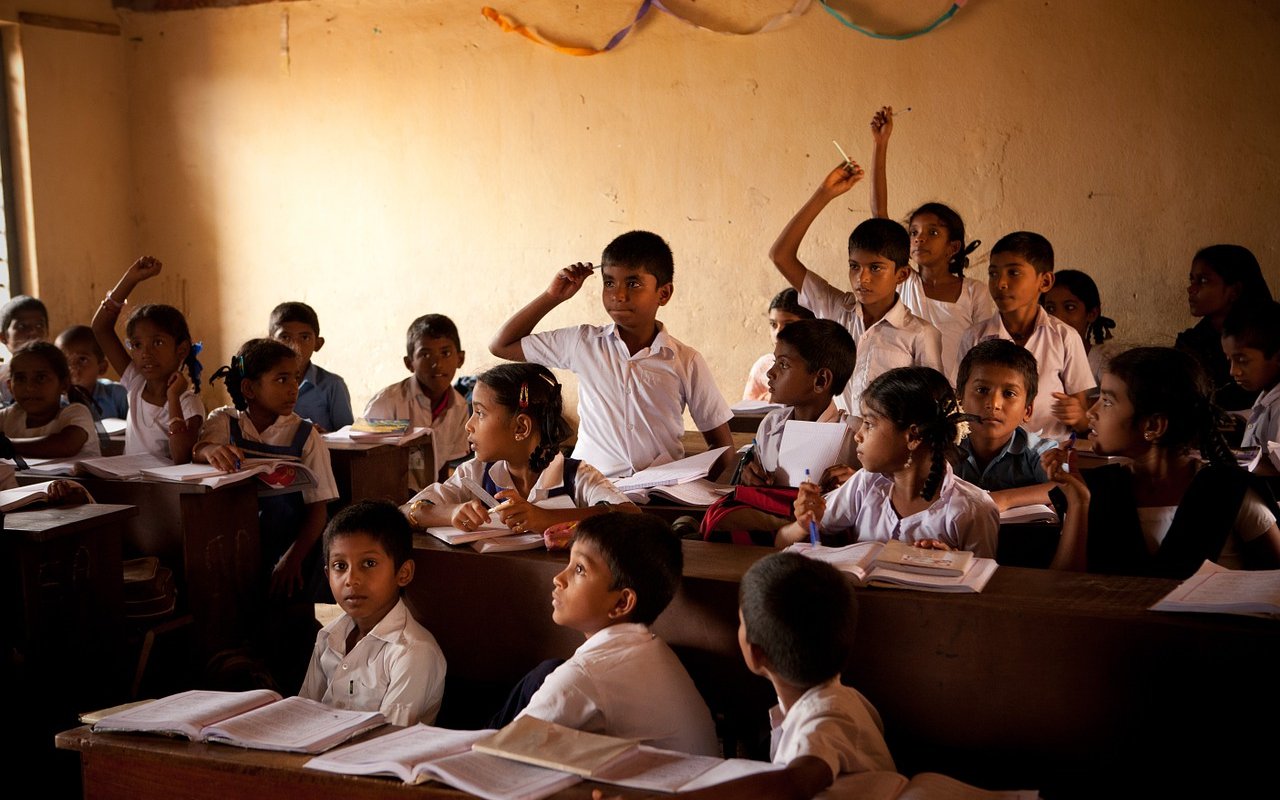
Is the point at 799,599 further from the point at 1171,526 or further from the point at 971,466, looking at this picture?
the point at 971,466

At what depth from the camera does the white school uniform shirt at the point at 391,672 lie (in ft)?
7.20

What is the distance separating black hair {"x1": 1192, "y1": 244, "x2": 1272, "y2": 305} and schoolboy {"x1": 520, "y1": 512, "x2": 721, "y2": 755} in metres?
3.17

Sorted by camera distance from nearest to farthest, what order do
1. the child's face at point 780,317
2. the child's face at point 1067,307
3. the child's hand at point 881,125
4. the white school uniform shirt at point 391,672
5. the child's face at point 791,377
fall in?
the white school uniform shirt at point 391,672 < the child's face at point 791,377 < the child's hand at point 881,125 < the child's face at point 1067,307 < the child's face at point 780,317

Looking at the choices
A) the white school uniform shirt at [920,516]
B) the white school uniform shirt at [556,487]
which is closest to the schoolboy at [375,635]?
the white school uniform shirt at [556,487]

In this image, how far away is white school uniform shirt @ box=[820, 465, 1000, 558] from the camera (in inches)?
90.4

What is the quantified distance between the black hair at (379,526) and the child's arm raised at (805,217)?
1.90 metres

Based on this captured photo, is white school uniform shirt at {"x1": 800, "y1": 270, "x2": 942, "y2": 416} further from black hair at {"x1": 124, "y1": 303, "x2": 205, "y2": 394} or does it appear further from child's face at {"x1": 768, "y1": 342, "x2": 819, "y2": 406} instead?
black hair at {"x1": 124, "y1": 303, "x2": 205, "y2": 394}

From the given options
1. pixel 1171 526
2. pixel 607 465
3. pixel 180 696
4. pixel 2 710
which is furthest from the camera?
pixel 607 465

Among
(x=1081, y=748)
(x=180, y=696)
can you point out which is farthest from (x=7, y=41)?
(x=1081, y=748)

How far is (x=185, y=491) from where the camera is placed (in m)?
3.02

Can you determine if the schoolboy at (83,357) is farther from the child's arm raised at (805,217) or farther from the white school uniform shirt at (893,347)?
the white school uniform shirt at (893,347)

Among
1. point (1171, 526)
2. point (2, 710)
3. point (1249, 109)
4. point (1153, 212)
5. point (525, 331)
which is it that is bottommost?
point (2, 710)

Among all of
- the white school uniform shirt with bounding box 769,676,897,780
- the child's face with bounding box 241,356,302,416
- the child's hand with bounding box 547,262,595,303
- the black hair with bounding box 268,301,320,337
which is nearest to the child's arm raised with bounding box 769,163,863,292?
the child's hand with bounding box 547,262,595,303

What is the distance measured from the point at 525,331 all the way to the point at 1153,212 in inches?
118
